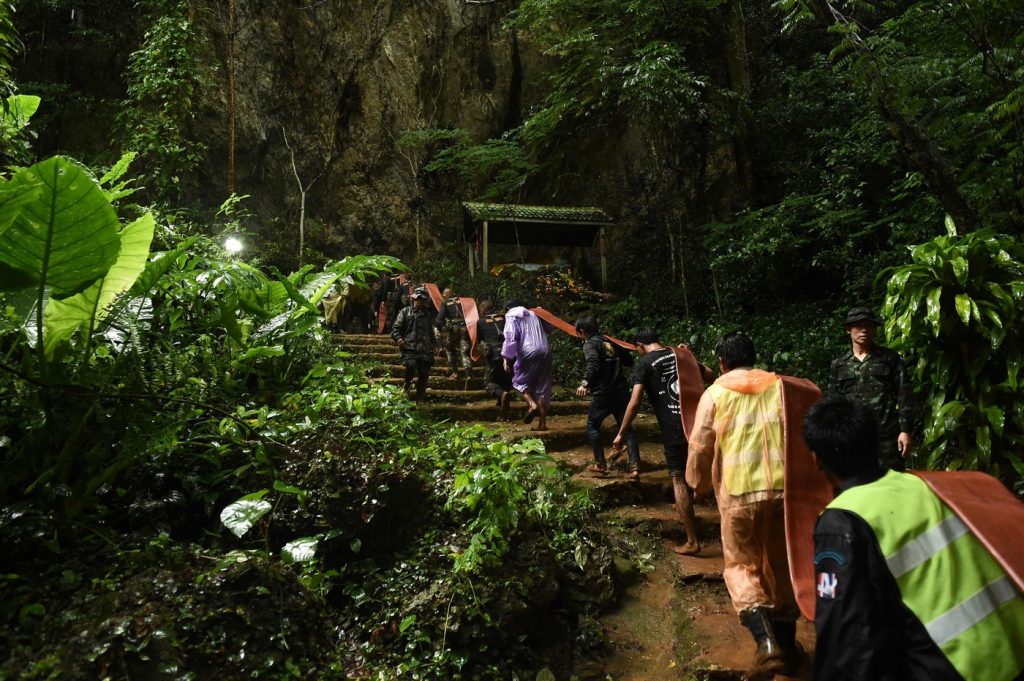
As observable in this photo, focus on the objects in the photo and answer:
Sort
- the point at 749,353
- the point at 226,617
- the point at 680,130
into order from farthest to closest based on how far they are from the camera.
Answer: the point at 680,130 < the point at 749,353 < the point at 226,617

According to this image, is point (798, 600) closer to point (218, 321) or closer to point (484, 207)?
point (218, 321)

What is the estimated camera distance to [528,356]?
670 centimetres

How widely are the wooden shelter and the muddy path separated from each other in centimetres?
860

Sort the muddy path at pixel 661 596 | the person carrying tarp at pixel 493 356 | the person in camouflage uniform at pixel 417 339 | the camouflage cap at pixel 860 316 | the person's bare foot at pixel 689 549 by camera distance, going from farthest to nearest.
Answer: the person carrying tarp at pixel 493 356
the person in camouflage uniform at pixel 417 339
the person's bare foot at pixel 689 549
the camouflage cap at pixel 860 316
the muddy path at pixel 661 596

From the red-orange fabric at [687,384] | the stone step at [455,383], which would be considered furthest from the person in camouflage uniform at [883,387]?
the stone step at [455,383]

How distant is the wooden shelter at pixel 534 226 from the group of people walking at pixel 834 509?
7.87 meters

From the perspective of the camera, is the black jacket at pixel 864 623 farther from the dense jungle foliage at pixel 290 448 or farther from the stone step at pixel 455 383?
the stone step at pixel 455 383

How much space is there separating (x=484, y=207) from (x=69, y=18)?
38.6 ft

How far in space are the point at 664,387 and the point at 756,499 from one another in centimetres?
191

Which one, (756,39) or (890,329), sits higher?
(756,39)

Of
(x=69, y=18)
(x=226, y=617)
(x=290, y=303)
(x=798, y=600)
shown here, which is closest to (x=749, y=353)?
(x=798, y=600)

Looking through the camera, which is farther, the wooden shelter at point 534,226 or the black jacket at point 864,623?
the wooden shelter at point 534,226

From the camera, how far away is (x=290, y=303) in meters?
4.80

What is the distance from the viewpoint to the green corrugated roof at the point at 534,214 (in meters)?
14.6
